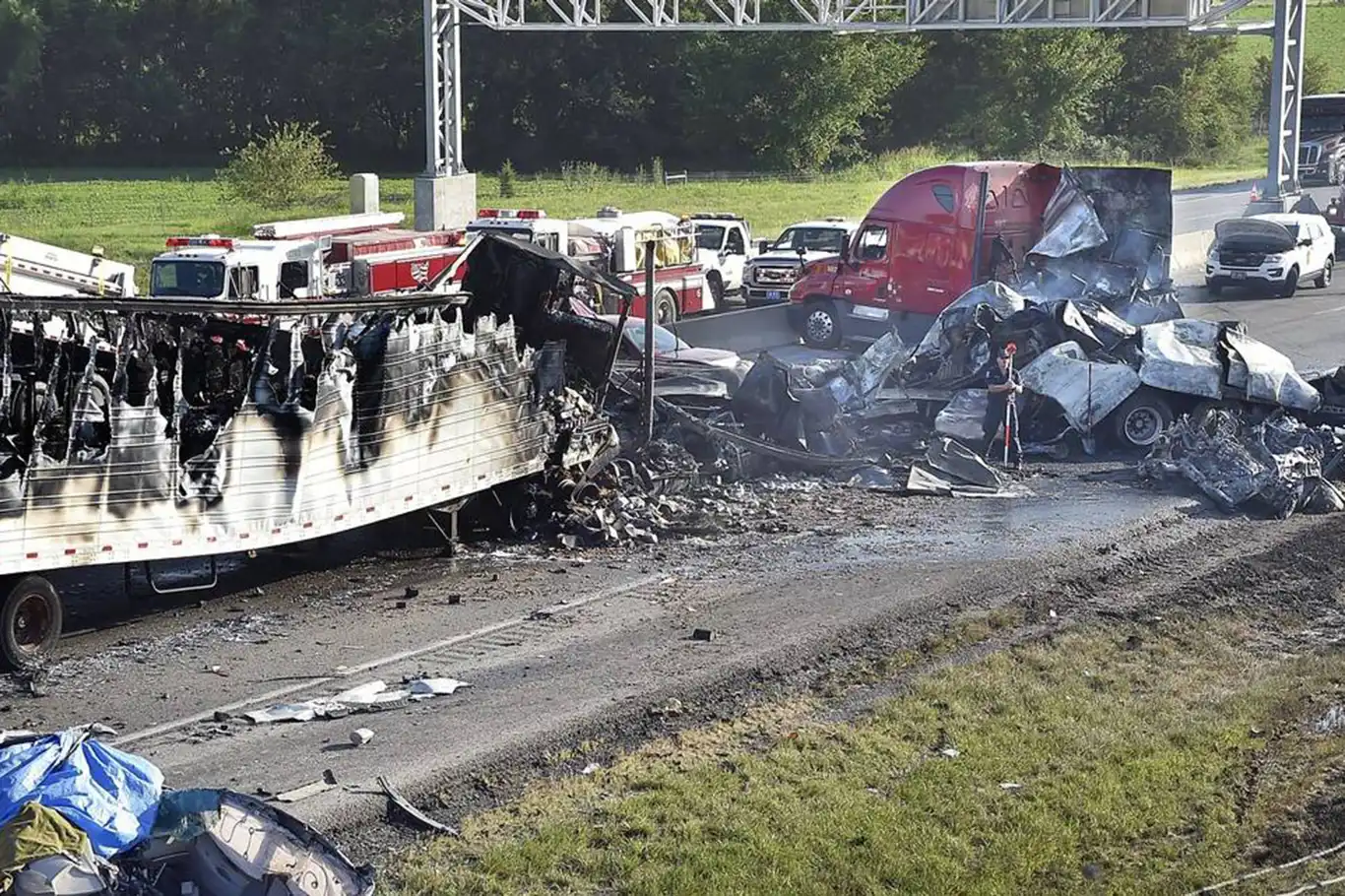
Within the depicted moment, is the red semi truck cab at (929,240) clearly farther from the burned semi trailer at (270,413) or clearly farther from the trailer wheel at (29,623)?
the trailer wheel at (29,623)

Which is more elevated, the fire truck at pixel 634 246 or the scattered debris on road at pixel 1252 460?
the fire truck at pixel 634 246

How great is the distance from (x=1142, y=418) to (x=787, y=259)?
47.6 feet

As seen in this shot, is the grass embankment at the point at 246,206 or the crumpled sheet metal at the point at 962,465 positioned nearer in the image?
the crumpled sheet metal at the point at 962,465

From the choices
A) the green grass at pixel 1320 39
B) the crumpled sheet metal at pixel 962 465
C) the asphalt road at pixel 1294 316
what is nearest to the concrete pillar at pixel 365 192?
the asphalt road at pixel 1294 316

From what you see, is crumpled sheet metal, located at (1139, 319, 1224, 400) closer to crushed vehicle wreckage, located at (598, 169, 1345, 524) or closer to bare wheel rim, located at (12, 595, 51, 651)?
crushed vehicle wreckage, located at (598, 169, 1345, 524)

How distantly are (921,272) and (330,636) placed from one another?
1508 centimetres

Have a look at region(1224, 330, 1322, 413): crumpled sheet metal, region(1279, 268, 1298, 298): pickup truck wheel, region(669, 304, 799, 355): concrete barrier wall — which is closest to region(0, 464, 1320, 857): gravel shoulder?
region(1224, 330, 1322, 413): crumpled sheet metal

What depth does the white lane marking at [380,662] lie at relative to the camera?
995cm

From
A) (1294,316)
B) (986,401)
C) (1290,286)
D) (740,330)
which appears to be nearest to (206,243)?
(740,330)

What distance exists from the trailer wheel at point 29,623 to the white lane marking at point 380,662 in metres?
1.59

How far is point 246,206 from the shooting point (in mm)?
49406

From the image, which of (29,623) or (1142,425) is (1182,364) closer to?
(1142,425)

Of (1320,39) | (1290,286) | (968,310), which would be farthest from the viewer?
(1320,39)

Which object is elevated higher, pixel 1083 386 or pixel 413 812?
pixel 1083 386
